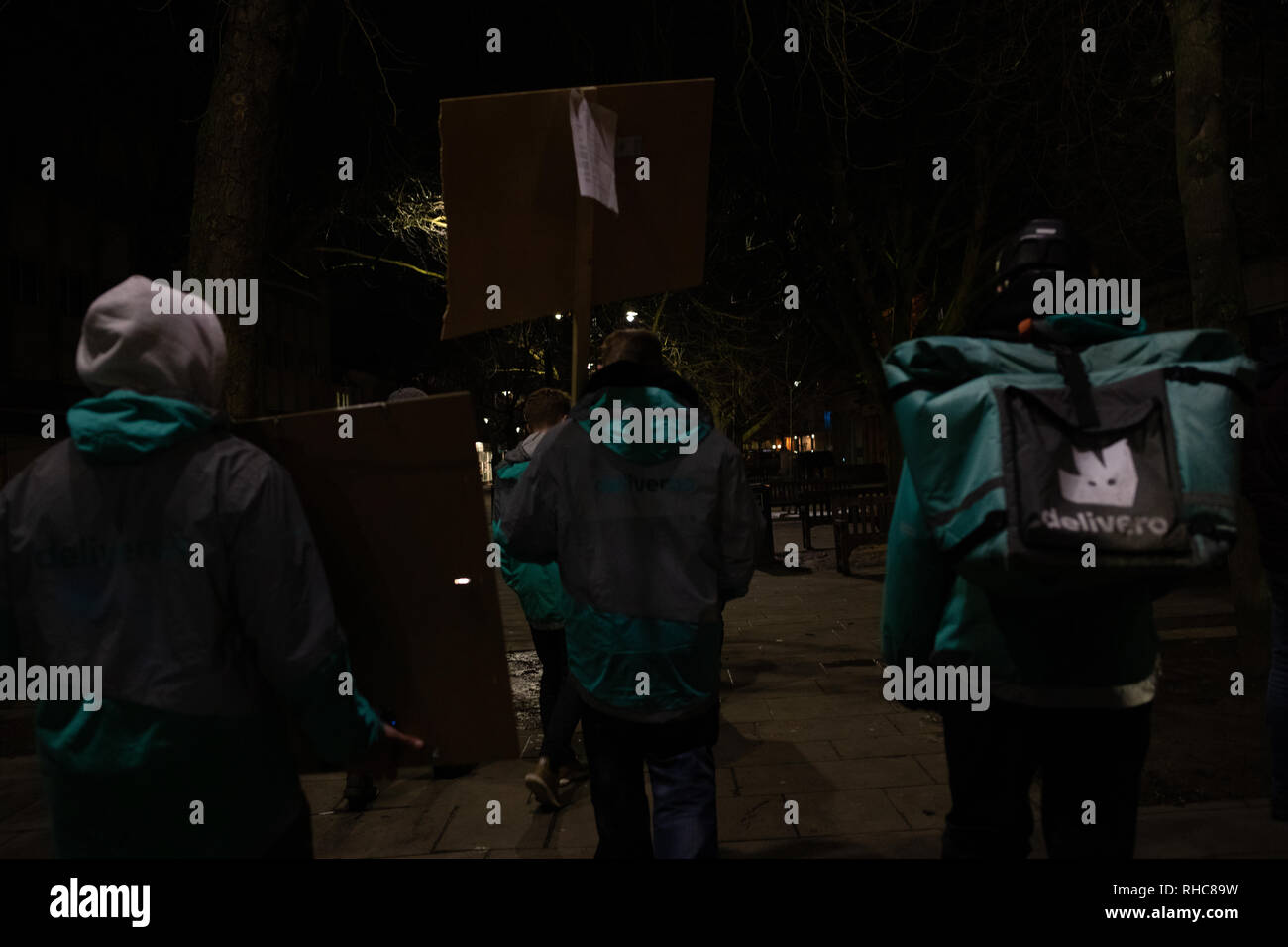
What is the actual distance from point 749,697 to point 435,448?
15.1ft

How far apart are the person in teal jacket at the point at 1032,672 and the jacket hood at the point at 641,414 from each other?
717 millimetres

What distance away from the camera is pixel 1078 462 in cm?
185

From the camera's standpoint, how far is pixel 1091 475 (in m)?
1.84

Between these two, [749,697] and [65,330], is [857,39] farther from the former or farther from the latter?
[65,330]

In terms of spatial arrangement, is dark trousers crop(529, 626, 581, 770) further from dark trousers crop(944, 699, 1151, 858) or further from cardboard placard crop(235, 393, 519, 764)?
dark trousers crop(944, 699, 1151, 858)

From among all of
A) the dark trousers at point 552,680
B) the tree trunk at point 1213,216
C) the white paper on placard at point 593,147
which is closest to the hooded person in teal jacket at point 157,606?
the white paper on placard at point 593,147

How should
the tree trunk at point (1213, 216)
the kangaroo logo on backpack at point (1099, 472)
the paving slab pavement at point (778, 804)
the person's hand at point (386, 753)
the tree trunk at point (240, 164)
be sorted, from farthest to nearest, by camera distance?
the tree trunk at point (1213, 216) → the tree trunk at point (240, 164) → the paving slab pavement at point (778, 804) → the person's hand at point (386, 753) → the kangaroo logo on backpack at point (1099, 472)

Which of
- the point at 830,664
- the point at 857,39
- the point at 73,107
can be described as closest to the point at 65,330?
the point at 73,107

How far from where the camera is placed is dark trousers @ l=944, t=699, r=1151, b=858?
6.83 ft

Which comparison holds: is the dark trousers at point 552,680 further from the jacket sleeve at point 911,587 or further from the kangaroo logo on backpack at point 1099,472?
the kangaroo logo on backpack at point 1099,472

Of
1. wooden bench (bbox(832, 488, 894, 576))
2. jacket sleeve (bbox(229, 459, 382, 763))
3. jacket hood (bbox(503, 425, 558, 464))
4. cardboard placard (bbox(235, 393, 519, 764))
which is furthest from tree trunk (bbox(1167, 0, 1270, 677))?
wooden bench (bbox(832, 488, 894, 576))

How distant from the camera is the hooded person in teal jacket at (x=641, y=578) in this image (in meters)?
2.60

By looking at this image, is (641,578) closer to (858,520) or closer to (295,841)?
(295,841)

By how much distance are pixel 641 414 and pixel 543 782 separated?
2.10 metres
